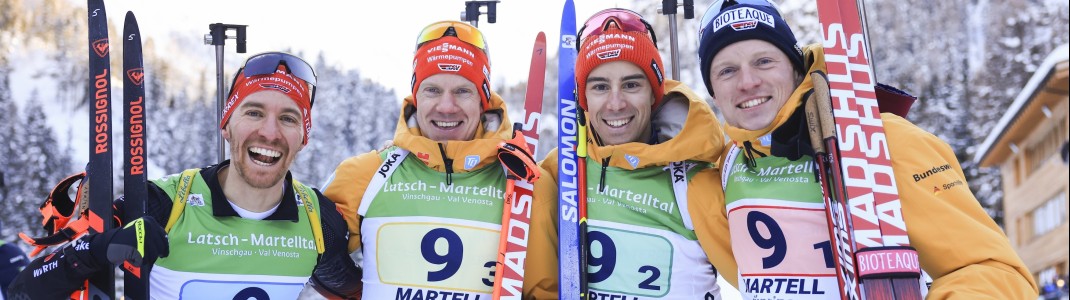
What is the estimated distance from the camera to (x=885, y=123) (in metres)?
3.45

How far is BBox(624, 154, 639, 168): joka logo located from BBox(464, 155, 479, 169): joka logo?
699 millimetres

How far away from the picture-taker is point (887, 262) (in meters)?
3.19

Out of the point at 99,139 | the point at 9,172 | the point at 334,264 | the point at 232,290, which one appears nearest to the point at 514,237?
the point at 334,264

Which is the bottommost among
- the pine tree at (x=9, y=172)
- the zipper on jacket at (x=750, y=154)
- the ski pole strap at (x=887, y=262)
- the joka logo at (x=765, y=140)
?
the ski pole strap at (x=887, y=262)

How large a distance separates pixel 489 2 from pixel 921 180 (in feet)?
10.8

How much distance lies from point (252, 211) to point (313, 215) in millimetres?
264

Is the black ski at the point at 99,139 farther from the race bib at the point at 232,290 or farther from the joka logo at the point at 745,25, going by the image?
the joka logo at the point at 745,25

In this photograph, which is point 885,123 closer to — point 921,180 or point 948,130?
point 921,180

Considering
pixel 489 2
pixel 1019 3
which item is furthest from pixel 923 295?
pixel 1019 3

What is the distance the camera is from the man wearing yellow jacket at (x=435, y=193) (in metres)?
4.14

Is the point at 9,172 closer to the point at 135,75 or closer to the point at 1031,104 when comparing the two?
the point at 1031,104

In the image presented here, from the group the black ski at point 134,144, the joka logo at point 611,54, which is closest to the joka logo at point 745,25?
the joka logo at point 611,54

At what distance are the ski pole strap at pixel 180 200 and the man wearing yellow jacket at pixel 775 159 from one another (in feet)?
7.49

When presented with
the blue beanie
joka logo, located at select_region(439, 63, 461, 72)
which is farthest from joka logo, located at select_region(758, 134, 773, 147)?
joka logo, located at select_region(439, 63, 461, 72)
